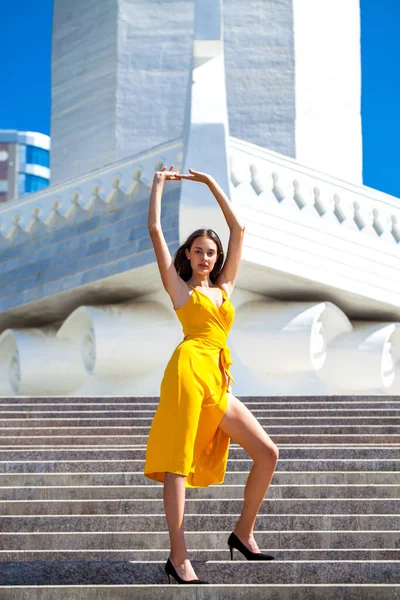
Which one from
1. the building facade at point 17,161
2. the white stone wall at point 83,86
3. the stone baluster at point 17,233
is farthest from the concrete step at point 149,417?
the building facade at point 17,161

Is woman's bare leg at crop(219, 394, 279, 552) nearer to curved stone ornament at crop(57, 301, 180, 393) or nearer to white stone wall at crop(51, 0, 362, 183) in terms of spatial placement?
curved stone ornament at crop(57, 301, 180, 393)

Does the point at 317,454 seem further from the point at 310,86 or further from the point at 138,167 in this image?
the point at 310,86

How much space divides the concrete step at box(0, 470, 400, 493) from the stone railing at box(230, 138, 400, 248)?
5957 mm

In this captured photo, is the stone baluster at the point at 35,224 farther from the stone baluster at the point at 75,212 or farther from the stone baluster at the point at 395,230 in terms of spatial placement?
the stone baluster at the point at 395,230

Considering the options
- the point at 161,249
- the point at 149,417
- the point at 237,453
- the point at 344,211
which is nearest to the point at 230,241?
the point at 161,249

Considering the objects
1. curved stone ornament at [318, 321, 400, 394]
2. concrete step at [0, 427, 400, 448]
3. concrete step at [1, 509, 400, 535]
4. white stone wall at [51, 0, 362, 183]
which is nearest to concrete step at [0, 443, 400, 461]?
concrete step at [0, 427, 400, 448]

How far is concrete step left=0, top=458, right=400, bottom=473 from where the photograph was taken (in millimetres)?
5570

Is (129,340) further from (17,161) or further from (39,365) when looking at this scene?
(17,161)

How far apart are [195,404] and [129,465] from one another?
6.85 ft

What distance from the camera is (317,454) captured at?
588 centimetres

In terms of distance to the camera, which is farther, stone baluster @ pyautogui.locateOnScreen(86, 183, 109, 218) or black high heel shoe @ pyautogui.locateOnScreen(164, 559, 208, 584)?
stone baluster @ pyautogui.locateOnScreen(86, 183, 109, 218)

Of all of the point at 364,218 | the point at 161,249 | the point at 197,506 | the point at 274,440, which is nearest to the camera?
the point at 161,249

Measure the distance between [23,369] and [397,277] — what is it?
4366 millimetres

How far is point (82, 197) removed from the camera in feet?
38.9
